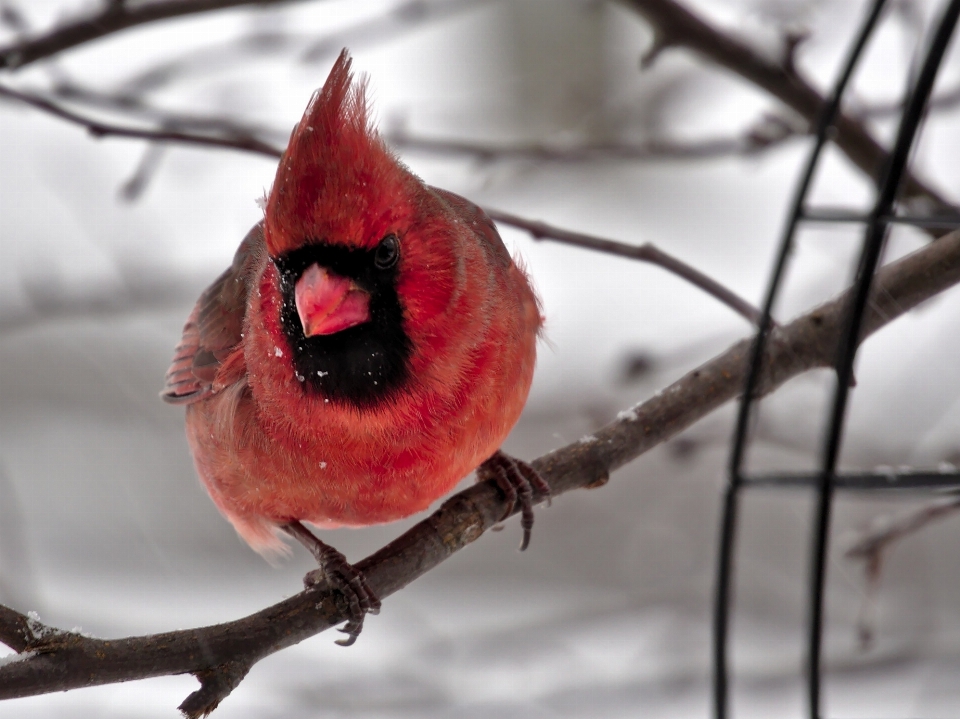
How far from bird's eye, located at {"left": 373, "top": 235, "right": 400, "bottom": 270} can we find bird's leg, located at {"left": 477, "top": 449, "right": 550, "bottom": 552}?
0.46 metres

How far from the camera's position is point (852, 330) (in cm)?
121

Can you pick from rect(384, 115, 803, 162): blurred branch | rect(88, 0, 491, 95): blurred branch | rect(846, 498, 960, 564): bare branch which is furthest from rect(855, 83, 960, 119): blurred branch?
rect(88, 0, 491, 95): blurred branch

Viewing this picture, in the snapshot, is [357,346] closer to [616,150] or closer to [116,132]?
[116,132]

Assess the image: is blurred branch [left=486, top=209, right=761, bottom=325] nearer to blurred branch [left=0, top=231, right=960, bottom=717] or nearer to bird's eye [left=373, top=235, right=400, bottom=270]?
blurred branch [left=0, top=231, right=960, bottom=717]

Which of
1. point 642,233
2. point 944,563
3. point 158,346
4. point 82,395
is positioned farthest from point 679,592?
point 82,395

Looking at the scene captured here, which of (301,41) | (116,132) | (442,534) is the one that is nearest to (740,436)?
(442,534)

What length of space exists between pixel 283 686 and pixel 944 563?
2.15m

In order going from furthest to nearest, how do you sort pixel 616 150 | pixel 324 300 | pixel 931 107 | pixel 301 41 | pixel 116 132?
pixel 301 41
pixel 616 150
pixel 931 107
pixel 116 132
pixel 324 300

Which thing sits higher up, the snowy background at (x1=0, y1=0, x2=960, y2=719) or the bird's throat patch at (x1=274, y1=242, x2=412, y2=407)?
the snowy background at (x1=0, y1=0, x2=960, y2=719)

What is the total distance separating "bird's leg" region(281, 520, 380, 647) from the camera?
5.32 ft

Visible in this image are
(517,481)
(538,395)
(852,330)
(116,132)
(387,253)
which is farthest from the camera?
(538,395)

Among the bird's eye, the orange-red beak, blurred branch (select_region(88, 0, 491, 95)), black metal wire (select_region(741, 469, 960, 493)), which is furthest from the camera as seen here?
blurred branch (select_region(88, 0, 491, 95))

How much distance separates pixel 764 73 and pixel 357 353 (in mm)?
1126

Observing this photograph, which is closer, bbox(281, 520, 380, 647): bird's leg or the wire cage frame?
the wire cage frame
